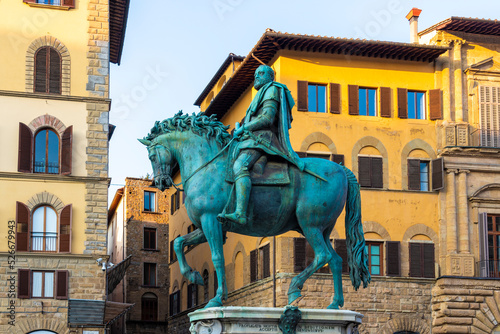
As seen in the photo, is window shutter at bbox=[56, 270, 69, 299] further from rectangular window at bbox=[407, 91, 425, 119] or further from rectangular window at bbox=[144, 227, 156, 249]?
rectangular window at bbox=[144, 227, 156, 249]

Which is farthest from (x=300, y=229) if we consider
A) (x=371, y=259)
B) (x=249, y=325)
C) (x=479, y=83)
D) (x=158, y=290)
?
(x=158, y=290)

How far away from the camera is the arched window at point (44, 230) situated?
32.8 metres

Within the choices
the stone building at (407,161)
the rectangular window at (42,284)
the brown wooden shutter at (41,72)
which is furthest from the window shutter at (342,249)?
the brown wooden shutter at (41,72)

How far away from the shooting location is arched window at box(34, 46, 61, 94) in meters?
33.9

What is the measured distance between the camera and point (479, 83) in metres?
36.4

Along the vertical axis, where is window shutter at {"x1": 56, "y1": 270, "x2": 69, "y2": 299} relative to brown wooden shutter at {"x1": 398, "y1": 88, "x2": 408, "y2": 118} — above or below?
below

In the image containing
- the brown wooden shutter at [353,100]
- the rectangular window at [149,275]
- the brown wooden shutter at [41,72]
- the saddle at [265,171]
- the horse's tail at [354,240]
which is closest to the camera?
the saddle at [265,171]

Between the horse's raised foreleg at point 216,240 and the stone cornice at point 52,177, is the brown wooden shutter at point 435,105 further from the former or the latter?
the horse's raised foreleg at point 216,240

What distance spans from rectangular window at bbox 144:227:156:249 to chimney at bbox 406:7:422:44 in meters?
24.7

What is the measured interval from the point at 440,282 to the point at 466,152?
501 centimetres

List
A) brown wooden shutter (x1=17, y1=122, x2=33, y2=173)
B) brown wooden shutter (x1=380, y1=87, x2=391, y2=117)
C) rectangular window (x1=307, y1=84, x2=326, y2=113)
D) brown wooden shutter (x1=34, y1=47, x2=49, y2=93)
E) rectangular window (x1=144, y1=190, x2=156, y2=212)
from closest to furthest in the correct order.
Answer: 1. brown wooden shutter (x1=17, y1=122, x2=33, y2=173)
2. brown wooden shutter (x1=34, y1=47, x2=49, y2=93)
3. rectangular window (x1=307, y1=84, x2=326, y2=113)
4. brown wooden shutter (x1=380, y1=87, x2=391, y2=117)
5. rectangular window (x1=144, y1=190, x2=156, y2=212)

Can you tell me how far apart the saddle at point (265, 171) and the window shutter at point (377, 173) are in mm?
23477

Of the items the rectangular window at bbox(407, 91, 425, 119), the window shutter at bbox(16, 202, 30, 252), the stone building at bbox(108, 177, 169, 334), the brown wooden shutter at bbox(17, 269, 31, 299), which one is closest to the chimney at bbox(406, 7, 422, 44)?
the rectangular window at bbox(407, 91, 425, 119)

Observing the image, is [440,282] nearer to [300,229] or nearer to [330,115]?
[330,115]
